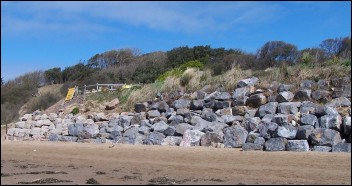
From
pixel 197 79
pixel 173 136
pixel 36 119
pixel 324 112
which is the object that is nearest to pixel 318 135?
pixel 324 112

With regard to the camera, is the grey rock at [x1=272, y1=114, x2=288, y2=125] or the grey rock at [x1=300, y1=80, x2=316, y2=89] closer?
the grey rock at [x1=272, y1=114, x2=288, y2=125]

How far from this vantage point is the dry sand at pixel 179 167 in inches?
337

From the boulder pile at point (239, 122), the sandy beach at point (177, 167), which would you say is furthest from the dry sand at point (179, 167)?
the boulder pile at point (239, 122)

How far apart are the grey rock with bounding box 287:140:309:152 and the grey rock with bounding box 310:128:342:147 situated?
12.3 inches

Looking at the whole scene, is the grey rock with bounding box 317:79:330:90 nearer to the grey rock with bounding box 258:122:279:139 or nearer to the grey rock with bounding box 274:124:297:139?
the grey rock with bounding box 258:122:279:139

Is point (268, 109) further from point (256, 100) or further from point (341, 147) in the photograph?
point (341, 147)

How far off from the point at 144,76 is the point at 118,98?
5.61 m

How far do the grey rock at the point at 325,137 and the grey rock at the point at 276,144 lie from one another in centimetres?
83

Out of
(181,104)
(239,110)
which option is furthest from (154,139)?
(181,104)

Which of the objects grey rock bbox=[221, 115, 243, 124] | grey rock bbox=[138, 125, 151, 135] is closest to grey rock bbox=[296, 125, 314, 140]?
grey rock bbox=[221, 115, 243, 124]

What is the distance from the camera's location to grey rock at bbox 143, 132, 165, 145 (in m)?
16.8

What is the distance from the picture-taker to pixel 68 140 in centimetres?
2028

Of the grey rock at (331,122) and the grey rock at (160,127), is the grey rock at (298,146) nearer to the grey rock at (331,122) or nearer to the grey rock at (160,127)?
the grey rock at (331,122)

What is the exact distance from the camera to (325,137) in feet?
44.1
